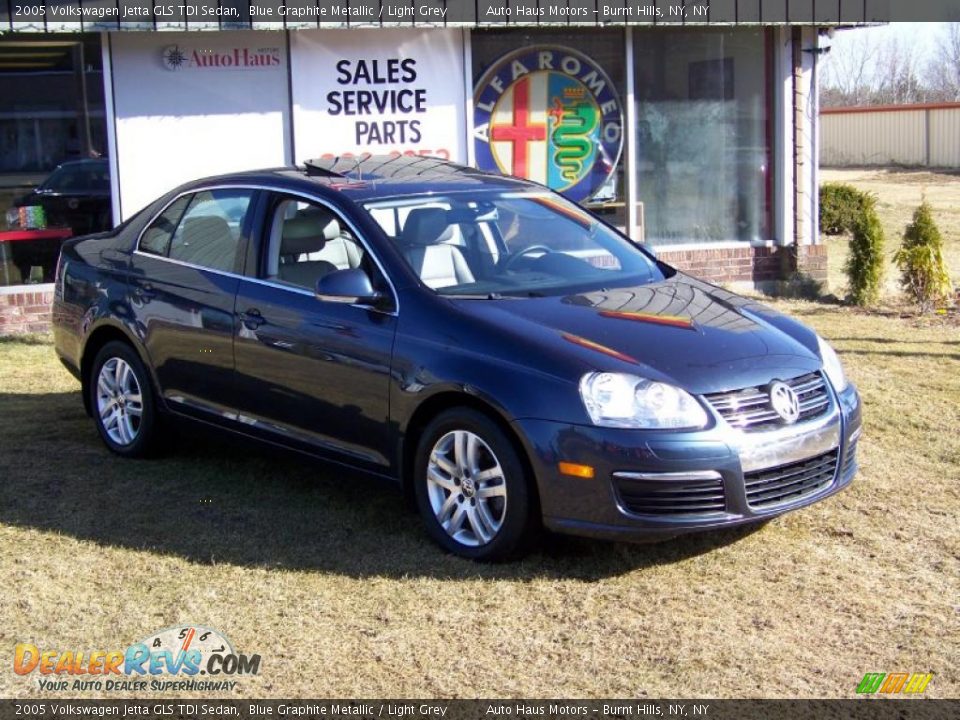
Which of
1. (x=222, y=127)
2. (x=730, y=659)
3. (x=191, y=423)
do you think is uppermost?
(x=222, y=127)

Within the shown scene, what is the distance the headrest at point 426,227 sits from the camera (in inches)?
236

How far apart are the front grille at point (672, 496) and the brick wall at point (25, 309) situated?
7544mm

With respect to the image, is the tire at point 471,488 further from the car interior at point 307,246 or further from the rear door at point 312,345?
the car interior at point 307,246

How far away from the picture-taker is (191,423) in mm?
6680

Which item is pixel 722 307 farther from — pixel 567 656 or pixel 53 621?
pixel 53 621

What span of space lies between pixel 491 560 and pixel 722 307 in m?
1.67

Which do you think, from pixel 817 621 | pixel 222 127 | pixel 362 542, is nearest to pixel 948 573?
pixel 817 621

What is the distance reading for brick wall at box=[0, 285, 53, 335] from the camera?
11.0m

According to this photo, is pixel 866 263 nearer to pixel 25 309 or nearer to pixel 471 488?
pixel 25 309

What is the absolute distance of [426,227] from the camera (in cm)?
607

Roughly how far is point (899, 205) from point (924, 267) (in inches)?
619

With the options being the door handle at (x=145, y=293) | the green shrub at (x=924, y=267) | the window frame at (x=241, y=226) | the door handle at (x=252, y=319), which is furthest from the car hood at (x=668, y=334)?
the green shrub at (x=924, y=267)

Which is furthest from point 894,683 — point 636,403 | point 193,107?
point 193,107
